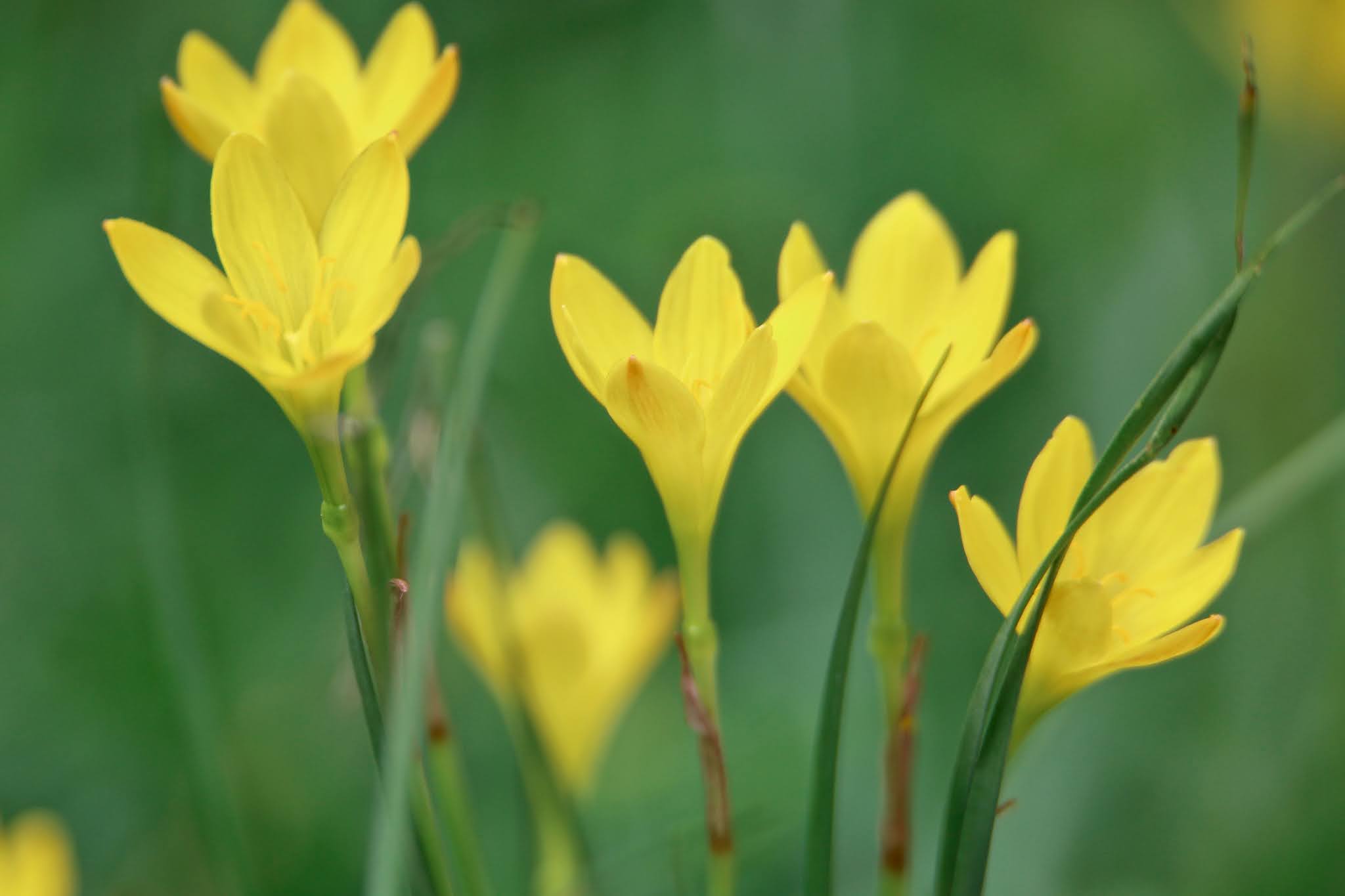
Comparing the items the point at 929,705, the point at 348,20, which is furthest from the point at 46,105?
the point at 929,705

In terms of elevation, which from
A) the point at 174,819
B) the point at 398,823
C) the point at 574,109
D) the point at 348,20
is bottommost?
the point at 174,819

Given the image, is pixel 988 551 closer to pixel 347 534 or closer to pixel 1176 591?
pixel 1176 591

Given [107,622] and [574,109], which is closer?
[107,622]

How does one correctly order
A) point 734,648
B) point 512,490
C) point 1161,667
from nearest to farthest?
point 1161,667
point 734,648
point 512,490

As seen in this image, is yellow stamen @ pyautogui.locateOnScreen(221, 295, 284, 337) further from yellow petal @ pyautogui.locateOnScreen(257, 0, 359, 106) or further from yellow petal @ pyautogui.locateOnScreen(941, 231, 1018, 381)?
yellow petal @ pyautogui.locateOnScreen(941, 231, 1018, 381)

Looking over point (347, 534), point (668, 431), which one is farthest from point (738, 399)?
point (347, 534)

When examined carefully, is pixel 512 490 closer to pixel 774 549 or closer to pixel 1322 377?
pixel 774 549

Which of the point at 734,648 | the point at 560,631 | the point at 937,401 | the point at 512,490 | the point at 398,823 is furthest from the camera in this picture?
the point at 512,490
